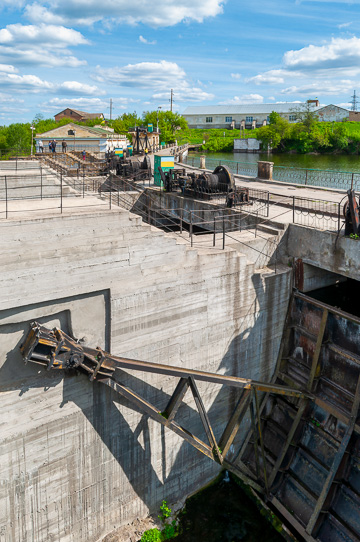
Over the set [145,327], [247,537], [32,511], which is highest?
[145,327]

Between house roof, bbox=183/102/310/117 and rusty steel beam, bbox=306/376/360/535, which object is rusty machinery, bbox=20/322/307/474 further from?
house roof, bbox=183/102/310/117

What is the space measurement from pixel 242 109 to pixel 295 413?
125 m

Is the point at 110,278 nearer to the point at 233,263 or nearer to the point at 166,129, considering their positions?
the point at 233,263

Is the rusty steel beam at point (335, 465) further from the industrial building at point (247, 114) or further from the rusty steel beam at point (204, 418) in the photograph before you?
the industrial building at point (247, 114)

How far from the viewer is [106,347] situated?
11320 millimetres

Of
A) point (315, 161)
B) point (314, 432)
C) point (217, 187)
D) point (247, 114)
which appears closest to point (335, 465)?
point (314, 432)

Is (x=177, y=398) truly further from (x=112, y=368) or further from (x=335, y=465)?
(x=335, y=465)

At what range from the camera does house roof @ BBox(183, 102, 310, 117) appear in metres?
121

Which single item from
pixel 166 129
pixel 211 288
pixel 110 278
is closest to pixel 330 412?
pixel 211 288

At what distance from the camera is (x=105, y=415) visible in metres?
11.6

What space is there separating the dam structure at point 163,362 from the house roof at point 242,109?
114 m

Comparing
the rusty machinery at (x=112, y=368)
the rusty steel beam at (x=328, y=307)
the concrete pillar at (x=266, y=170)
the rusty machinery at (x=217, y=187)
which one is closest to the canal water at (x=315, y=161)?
the concrete pillar at (x=266, y=170)

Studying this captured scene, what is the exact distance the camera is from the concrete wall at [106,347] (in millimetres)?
10070

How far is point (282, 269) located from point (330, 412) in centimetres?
467
